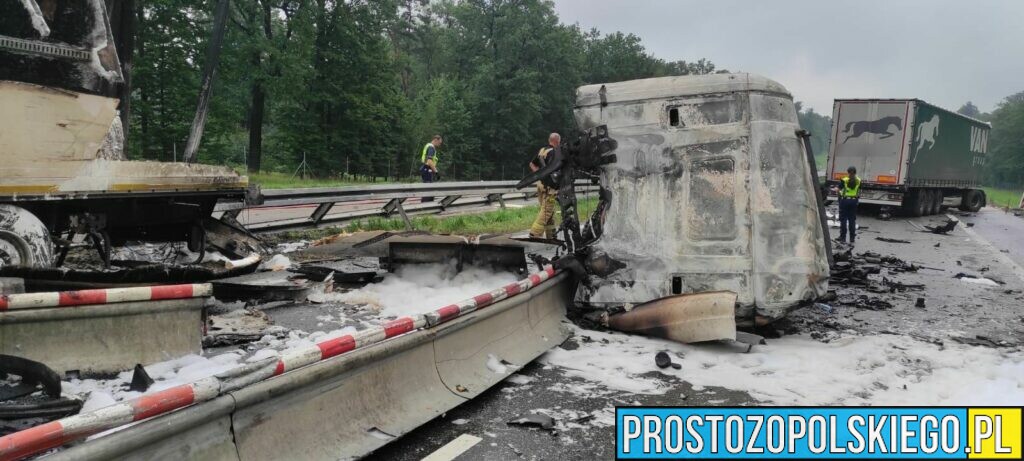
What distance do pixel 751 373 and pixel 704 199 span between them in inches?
57.3

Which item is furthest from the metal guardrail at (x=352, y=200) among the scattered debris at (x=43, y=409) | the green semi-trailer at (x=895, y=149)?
the green semi-trailer at (x=895, y=149)

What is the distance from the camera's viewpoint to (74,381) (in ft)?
12.1

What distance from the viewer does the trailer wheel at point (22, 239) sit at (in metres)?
5.01

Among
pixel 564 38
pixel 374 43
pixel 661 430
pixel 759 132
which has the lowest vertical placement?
pixel 661 430

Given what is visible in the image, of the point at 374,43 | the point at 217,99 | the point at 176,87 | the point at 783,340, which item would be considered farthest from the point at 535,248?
the point at 374,43

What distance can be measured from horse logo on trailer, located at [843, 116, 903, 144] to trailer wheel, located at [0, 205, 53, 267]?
72.1 ft

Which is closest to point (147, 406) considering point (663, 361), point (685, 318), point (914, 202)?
point (663, 361)

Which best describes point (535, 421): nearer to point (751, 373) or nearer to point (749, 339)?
point (751, 373)

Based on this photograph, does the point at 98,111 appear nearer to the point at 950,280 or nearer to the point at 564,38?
the point at 950,280

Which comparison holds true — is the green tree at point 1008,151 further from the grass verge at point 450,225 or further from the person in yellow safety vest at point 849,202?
the grass verge at point 450,225

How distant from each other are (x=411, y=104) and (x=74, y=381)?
38831 millimetres

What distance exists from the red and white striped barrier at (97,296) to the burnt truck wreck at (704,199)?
311 centimetres

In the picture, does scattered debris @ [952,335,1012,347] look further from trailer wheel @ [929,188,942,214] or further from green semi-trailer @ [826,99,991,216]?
trailer wheel @ [929,188,942,214]

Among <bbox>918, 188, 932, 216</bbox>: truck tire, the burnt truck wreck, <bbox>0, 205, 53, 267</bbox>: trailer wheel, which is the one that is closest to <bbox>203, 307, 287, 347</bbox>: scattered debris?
<bbox>0, 205, 53, 267</bbox>: trailer wheel
